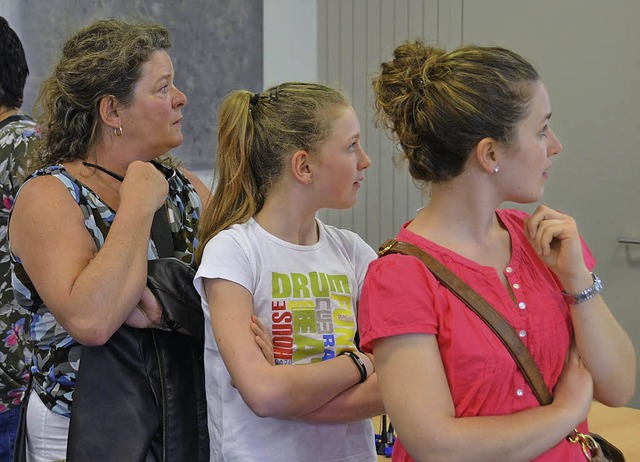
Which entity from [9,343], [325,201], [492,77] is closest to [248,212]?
[325,201]

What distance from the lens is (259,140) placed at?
181 cm

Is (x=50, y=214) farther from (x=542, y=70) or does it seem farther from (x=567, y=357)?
(x=542, y=70)

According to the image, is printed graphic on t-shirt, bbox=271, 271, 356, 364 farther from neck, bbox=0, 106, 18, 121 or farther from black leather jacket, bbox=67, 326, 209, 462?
neck, bbox=0, 106, 18, 121

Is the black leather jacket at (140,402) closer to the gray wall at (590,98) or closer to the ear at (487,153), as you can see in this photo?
the ear at (487,153)

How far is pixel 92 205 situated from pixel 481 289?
839mm

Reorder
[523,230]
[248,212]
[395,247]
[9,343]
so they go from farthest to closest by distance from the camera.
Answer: [9,343]
[248,212]
[523,230]
[395,247]

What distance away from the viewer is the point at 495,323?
1.32 metres

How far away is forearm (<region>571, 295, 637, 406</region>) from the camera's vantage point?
1.37 meters

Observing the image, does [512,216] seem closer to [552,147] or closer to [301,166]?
[552,147]

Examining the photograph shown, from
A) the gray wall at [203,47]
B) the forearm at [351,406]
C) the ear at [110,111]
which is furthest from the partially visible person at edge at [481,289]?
the gray wall at [203,47]

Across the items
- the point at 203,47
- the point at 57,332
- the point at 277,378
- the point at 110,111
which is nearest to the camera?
the point at 277,378

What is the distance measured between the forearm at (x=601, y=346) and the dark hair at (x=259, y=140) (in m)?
0.66

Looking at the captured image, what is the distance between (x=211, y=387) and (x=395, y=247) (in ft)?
1.66

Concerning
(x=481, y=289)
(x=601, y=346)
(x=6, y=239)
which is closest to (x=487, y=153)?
(x=481, y=289)
